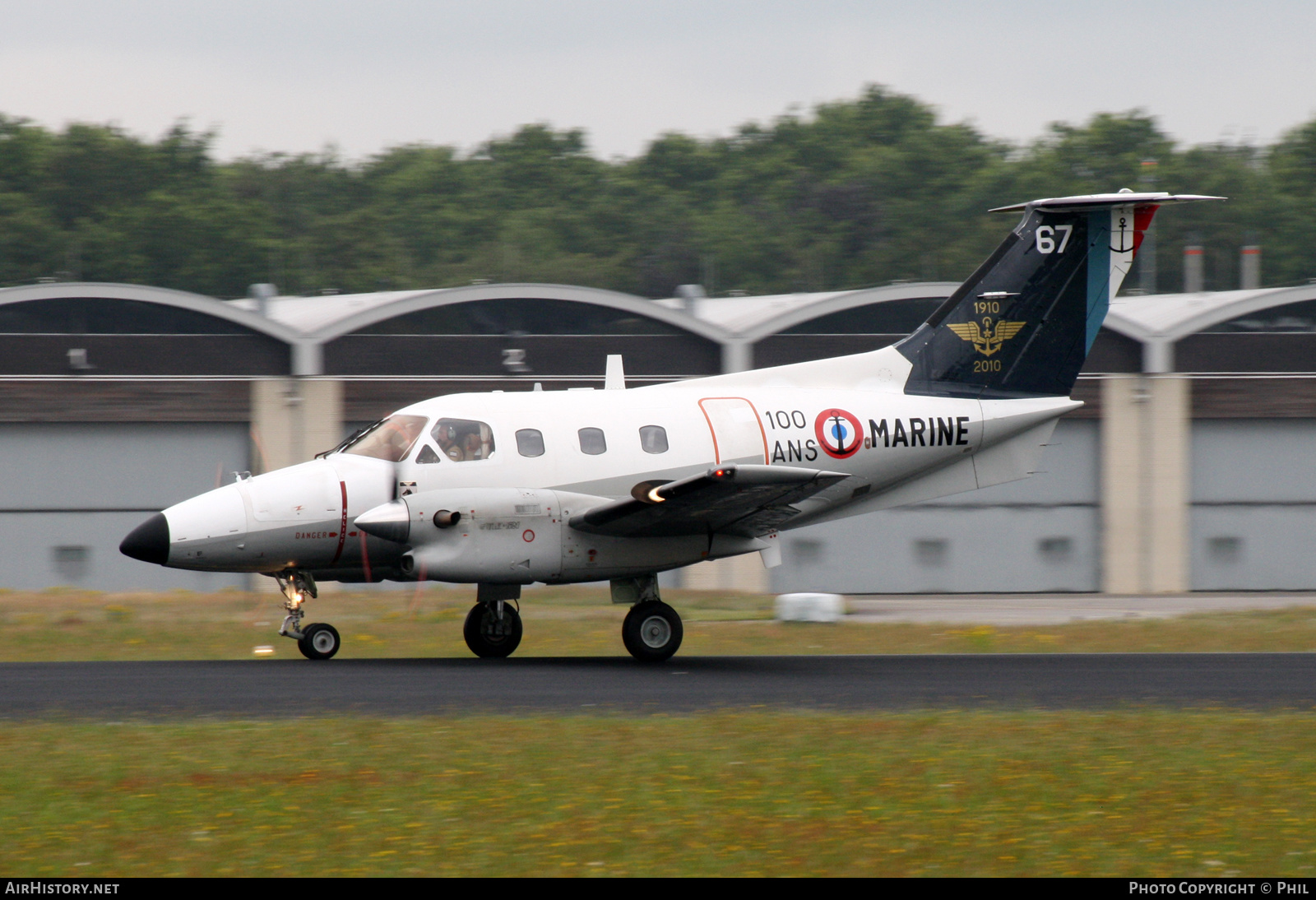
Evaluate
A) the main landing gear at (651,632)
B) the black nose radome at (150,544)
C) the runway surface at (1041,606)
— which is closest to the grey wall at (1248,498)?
the runway surface at (1041,606)

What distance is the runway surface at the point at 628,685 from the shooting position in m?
12.5

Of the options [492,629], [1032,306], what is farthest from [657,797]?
[1032,306]

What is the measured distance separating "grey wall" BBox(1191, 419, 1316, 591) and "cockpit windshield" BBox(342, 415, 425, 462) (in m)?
22.5

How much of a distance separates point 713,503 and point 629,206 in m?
79.5

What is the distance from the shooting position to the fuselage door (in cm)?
1677

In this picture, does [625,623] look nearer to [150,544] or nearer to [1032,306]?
[150,544]

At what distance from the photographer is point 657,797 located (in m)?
8.94

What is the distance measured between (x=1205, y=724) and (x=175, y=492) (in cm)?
2317

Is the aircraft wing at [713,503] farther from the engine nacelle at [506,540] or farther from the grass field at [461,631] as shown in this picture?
the grass field at [461,631]

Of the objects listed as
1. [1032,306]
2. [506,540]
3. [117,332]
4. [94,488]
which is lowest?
[506,540]

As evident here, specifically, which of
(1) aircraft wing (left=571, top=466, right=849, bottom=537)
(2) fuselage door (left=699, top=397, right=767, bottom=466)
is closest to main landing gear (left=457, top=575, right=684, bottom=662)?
(1) aircraft wing (left=571, top=466, right=849, bottom=537)

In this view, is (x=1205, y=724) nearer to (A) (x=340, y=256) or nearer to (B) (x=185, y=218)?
(B) (x=185, y=218)

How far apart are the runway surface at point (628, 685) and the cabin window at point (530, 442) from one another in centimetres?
234

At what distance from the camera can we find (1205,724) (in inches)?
457
